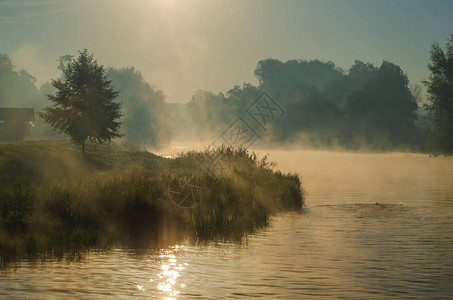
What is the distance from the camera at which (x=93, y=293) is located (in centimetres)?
1056

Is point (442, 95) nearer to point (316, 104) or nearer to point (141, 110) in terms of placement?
point (316, 104)

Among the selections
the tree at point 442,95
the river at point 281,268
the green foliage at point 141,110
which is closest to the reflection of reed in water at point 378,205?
the river at point 281,268

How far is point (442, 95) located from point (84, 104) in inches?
1604

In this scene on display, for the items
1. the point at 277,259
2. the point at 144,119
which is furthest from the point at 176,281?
the point at 144,119

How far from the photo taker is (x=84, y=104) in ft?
162

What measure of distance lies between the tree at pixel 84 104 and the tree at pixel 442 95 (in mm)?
37759

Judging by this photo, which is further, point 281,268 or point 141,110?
point 141,110

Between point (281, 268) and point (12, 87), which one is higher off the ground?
point (12, 87)

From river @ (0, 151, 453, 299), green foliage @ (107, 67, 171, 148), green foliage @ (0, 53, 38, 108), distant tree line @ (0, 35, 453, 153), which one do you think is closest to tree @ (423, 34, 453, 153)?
distant tree line @ (0, 35, 453, 153)

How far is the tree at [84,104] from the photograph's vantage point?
4953cm

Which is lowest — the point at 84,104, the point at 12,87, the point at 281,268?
the point at 281,268

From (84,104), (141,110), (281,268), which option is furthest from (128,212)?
(141,110)

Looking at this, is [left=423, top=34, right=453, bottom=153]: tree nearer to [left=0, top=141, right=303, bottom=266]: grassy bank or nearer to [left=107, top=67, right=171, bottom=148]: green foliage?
[left=0, top=141, right=303, bottom=266]: grassy bank

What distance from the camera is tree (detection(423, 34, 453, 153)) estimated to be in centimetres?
6738
